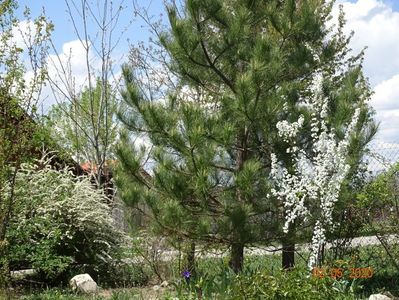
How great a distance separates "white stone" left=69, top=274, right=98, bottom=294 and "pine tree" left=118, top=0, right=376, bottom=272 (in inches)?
50.8

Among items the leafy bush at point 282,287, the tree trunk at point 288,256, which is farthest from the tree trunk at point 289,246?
the leafy bush at point 282,287

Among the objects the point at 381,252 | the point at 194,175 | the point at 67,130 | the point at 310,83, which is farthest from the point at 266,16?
the point at 67,130

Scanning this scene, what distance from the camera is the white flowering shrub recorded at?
30.7 feet

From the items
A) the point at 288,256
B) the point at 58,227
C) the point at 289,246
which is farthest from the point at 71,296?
the point at 288,256

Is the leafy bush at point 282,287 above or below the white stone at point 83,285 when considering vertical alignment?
below

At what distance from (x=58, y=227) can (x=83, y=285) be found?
1206 mm

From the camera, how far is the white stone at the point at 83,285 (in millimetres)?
8812

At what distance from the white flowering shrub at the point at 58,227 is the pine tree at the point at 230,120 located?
60.6 inches

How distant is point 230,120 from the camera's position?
28.1ft

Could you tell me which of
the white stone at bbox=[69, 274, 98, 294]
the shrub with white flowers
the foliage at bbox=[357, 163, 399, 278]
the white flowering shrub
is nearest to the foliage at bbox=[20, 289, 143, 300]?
the white stone at bbox=[69, 274, 98, 294]

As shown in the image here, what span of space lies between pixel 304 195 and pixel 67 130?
19072 millimetres

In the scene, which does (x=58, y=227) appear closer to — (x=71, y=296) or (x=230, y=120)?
(x=71, y=296)

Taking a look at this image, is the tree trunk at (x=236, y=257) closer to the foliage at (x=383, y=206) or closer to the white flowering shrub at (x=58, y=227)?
the foliage at (x=383, y=206)

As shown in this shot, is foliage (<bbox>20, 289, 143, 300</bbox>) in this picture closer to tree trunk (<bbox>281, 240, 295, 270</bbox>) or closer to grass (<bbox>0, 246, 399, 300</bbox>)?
grass (<bbox>0, 246, 399, 300</bbox>)
